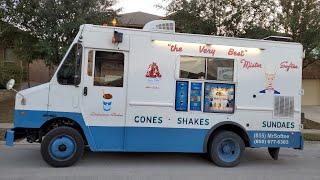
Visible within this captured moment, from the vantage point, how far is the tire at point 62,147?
838cm

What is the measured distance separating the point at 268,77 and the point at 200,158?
8.06 feet

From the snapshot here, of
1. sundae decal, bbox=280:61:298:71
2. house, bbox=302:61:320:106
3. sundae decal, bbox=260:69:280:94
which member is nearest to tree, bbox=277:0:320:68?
sundae decal, bbox=280:61:298:71

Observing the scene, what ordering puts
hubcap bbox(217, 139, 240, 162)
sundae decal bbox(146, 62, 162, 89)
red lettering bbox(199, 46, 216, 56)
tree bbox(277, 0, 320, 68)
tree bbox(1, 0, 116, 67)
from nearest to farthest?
sundae decal bbox(146, 62, 162, 89)
red lettering bbox(199, 46, 216, 56)
hubcap bbox(217, 139, 240, 162)
tree bbox(1, 0, 116, 67)
tree bbox(277, 0, 320, 68)

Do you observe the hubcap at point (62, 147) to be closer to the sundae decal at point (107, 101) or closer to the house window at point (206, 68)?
the sundae decal at point (107, 101)

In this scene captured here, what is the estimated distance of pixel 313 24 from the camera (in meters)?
16.0

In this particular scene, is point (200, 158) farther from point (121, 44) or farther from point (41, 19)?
point (41, 19)

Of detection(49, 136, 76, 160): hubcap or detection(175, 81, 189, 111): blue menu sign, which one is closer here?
detection(49, 136, 76, 160): hubcap

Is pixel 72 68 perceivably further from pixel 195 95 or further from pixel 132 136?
pixel 195 95

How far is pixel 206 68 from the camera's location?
9.10 meters

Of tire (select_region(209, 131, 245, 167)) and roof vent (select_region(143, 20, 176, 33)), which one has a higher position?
roof vent (select_region(143, 20, 176, 33))

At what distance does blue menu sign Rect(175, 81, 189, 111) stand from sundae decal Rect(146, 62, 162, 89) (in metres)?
0.44

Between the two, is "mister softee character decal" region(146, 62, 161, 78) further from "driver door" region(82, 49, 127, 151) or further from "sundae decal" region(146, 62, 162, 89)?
"driver door" region(82, 49, 127, 151)

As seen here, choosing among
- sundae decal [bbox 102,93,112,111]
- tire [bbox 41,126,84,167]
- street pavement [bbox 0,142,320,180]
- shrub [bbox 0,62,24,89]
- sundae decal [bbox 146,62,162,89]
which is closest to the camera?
street pavement [bbox 0,142,320,180]

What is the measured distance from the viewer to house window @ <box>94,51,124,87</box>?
8.62 meters
